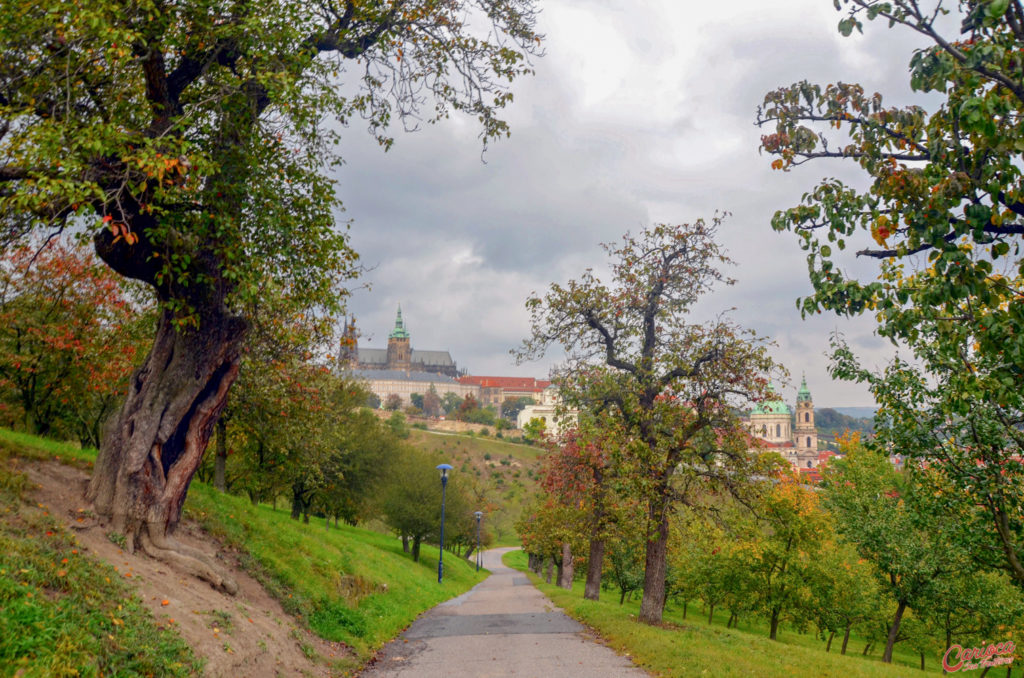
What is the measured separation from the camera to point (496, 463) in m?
124

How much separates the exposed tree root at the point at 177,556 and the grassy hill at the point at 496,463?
82919 millimetres

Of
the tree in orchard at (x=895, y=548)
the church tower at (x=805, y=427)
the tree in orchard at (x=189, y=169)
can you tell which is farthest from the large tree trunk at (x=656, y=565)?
the church tower at (x=805, y=427)

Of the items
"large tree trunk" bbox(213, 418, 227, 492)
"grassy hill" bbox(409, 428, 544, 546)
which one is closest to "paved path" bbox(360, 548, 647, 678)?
"large tree trunk" bbox(213, 418, 227, 492)

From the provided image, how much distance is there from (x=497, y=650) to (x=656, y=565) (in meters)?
5.78

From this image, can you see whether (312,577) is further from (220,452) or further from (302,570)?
(220,452)

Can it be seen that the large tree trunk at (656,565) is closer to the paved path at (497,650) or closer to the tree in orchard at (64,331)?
the paved path at (497,650)

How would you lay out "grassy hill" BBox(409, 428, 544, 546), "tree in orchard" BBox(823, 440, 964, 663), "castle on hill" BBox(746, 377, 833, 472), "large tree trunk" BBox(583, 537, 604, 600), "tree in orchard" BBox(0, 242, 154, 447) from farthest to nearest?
"castle on hill" BBox(746, 377, 833, 472) → "grassy hill" BBox(409, 428, 544, 546) → "tree in orchard" BBox(823, 440, 964, 663) → "large tree trunk" BBox(583, 537, 604, 600) → "tree in orchard" BBox(0, 242, 154, 447)

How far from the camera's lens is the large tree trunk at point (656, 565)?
1500 cm

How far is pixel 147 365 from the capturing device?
35.4ft

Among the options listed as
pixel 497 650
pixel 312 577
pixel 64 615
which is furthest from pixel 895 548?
pixel 64 615

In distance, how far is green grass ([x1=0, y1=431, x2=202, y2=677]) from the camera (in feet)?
17.5

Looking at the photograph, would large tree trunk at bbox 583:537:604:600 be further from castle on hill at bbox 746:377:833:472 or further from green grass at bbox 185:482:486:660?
castle on hill at bbox 746:377:833:472

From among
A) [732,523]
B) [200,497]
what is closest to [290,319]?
[200,497]

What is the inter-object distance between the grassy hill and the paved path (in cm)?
7616
